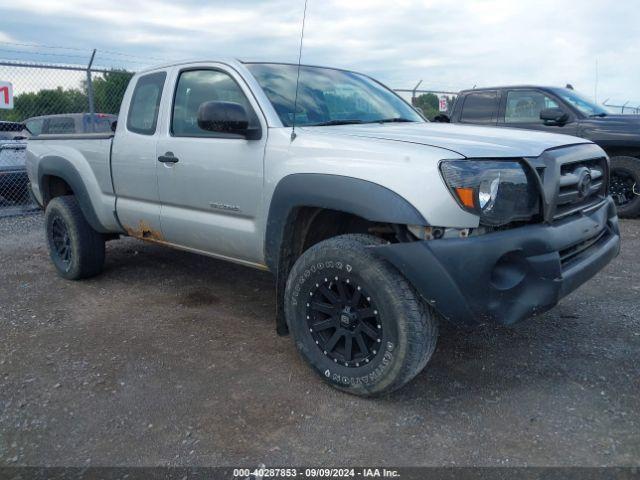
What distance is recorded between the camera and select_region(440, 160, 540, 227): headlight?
2578mm

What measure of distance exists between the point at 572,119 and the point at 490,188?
5.70 meters

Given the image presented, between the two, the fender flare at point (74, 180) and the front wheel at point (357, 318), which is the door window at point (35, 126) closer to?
the fender flare at point (74, 180)

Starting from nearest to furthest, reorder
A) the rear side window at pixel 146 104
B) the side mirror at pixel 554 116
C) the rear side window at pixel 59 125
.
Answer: the rear side window at pixel 146 104, the side mirror at pixel 554 116, the rear side window at pixel 59 125

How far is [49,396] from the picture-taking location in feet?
10.1

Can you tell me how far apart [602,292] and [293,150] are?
295cm

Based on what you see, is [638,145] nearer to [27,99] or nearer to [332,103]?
[332,103]

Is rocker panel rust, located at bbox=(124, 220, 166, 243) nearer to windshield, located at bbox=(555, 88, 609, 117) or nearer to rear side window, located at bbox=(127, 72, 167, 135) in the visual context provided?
rear side window, located at bbox=(127, 72, 167, 135)

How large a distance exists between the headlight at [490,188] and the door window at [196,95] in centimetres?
161

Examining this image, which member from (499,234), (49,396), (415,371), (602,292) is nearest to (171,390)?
(49,396)

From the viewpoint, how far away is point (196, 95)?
3963 millimetres

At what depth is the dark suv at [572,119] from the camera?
729cm

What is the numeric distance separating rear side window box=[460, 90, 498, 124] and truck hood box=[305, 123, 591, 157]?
4.86m

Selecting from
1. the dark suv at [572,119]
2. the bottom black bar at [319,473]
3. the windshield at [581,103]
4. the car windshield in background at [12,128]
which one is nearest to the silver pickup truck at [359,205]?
the bottom black bar at [319,473]

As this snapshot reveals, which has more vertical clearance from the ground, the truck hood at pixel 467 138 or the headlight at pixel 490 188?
the truck hood at pixel 467 138
